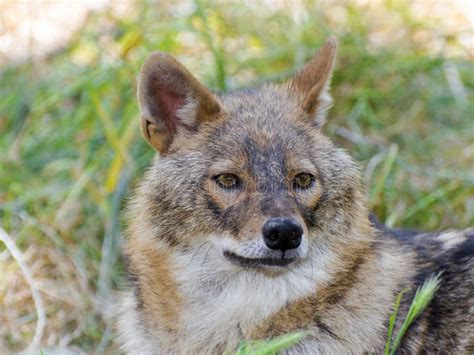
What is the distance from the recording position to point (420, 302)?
378cm

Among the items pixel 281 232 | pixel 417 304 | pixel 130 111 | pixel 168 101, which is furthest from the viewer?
pixel 130 111

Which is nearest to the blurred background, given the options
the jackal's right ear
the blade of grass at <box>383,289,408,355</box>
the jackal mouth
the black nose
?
the jackal's right ear

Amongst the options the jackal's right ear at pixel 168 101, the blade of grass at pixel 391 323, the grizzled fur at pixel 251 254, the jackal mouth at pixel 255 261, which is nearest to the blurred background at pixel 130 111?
the grizzled fur at pixel 251 254

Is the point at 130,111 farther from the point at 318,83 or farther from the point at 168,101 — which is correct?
the point at 318,83

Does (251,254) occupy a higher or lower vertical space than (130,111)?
lower

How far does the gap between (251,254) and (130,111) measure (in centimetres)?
299

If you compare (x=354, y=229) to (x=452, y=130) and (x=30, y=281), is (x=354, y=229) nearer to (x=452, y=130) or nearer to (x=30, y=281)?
A: (x=30, y=281)

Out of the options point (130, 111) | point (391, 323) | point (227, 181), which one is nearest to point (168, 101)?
point (227, 181)

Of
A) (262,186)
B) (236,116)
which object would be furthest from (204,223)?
(236,116)

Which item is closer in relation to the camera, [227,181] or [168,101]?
[227,181]

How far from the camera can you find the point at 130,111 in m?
6.80

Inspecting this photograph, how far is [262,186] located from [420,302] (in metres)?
0.99

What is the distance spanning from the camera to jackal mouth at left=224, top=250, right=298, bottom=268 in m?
4.14

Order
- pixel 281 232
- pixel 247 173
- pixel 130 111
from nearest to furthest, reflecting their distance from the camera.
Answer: pixel 281 232, pixel 247 173, pixel 130 111
